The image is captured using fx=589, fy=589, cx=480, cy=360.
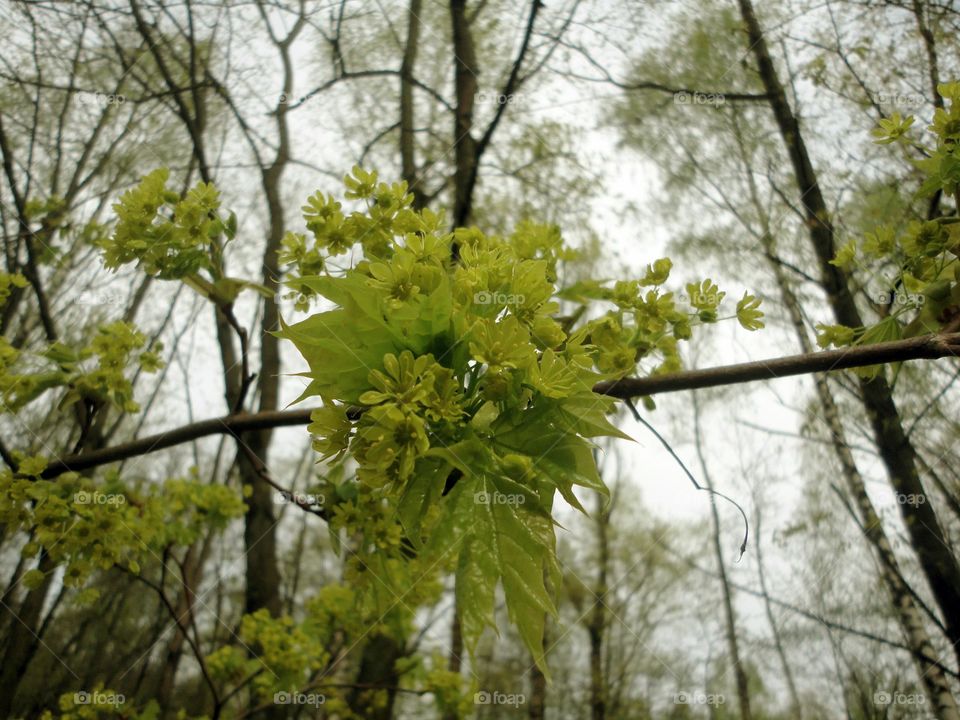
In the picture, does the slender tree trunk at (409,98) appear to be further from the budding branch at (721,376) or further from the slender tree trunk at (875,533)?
the budding branch at (721,376)

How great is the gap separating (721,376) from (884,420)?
2.19 meters

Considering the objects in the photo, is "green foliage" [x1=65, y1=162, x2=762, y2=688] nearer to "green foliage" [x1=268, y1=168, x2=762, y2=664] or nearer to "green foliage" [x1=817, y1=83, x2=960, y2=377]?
"green foliage" [x1=268, y1=168, x2=762, y2=664]

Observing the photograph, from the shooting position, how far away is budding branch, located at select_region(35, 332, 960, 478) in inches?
38.6

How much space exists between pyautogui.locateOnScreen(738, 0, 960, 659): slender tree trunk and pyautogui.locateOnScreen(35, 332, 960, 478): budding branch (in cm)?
129

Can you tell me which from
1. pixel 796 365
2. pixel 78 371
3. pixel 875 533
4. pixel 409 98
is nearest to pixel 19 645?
pixel 78 371

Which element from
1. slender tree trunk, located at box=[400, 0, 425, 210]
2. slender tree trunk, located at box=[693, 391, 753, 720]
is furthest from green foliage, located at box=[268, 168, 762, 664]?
slender tree trunk, located at box=[693, 391, 753, 720]

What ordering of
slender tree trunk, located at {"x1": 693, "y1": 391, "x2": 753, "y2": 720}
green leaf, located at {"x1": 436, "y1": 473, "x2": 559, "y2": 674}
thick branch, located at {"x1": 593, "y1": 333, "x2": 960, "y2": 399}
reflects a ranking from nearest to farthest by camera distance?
green leaf, located at {"x1": 436, "y1": 473, "x2": 559, "y2": 674} → thick branch, located at {"x1": 593, "y1": 333, "x2": 960, "y2": 399} → slender tree trunk, located at {"x1": 693, "y1": 391, "x2": 753, "y2": 720}

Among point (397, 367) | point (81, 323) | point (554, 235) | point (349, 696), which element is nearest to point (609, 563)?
point (349, 696)

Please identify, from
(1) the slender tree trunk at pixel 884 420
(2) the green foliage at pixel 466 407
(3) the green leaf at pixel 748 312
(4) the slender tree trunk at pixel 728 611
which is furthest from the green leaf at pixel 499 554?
(4) the slender tree trunk at pixel 728 611

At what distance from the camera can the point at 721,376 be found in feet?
3.58

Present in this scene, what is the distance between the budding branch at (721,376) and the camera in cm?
98

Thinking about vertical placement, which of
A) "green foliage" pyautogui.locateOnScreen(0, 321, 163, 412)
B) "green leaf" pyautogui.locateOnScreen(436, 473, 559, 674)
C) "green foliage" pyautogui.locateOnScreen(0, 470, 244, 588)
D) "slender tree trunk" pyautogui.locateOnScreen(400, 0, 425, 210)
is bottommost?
"green leaf" pyautogui.locateOnScreen(436, 473, 559, 674)

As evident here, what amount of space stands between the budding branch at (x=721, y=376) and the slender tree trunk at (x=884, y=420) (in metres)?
1.29

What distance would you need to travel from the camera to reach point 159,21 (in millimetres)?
3773
